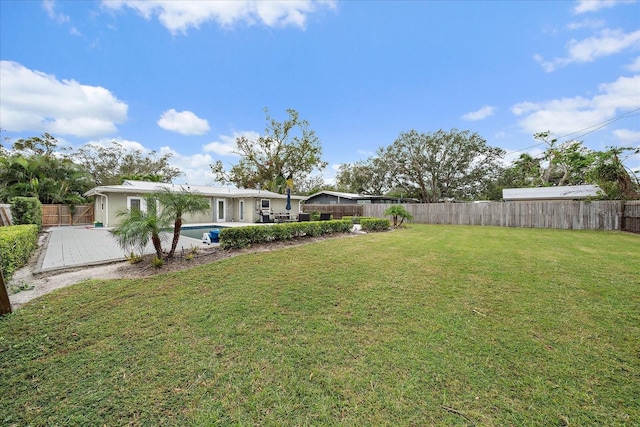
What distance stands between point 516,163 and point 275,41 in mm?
32549

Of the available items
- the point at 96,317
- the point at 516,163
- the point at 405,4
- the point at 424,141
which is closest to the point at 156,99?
the point at 405,4

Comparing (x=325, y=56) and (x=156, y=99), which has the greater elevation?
(x=325, y=56)

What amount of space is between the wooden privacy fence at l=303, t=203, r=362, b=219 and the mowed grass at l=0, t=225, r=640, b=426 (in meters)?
17.9

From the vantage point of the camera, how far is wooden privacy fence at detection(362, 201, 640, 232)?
12688 millimetres

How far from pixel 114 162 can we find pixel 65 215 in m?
12.5

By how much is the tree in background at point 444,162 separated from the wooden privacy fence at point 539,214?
1430 centimetres

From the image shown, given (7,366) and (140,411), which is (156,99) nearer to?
(7,366)

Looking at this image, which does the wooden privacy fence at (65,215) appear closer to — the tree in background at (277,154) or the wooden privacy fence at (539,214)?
the tree in background at (277,154)

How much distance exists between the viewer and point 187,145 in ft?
79.3

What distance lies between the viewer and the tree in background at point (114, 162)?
26677mm

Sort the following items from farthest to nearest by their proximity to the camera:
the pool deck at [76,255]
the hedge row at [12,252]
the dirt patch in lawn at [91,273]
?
the pool deck at [76,255]
the hedge row at [12,252]
the dirt patch in lawn at [91,273]

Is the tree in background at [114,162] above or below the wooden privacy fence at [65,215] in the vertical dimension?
above

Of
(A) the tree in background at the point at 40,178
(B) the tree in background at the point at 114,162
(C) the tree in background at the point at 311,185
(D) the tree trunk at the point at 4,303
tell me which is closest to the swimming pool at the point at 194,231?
(D) the tree trunk at the point at 4,303

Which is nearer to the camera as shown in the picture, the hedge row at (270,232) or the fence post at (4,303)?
the fence post at (4,303)
